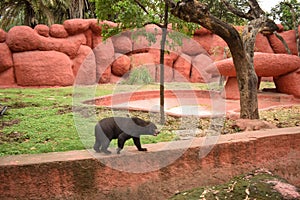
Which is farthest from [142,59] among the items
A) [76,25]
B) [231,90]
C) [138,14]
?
[138,14]

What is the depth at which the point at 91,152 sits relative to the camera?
11.2 feet

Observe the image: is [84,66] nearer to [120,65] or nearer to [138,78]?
[120,65]


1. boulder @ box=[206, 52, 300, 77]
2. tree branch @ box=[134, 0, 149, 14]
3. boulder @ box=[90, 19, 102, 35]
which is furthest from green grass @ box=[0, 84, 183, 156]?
boulder @ box=[90, 19, 102, 35]

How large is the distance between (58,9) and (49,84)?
10119mm

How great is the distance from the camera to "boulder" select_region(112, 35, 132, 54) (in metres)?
16.0

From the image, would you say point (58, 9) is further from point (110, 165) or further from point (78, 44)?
point (110, 165)

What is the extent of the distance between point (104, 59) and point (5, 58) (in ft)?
15.0

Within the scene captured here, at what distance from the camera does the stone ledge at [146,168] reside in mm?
3039

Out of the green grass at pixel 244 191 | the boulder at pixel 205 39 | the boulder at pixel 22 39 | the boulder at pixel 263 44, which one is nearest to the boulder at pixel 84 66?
the boulder at pixel 22 39

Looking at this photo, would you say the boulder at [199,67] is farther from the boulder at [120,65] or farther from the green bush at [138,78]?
the green bush at [138,78]

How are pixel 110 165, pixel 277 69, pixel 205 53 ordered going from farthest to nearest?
pixel 205 53 → pixel 277 69 → pixel 110 165

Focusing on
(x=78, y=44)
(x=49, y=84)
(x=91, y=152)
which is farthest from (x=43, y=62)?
(x=91, y=152)

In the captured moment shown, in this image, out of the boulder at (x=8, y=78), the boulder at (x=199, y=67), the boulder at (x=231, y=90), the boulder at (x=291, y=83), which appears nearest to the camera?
the boulder at (x=291, y=83)

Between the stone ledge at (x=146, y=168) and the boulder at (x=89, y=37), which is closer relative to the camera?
the stone ledge at (x=146, y=168)
